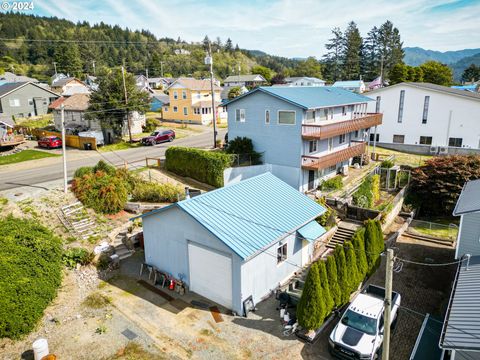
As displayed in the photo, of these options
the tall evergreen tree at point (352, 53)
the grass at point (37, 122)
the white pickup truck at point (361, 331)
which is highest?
the tall evergreen tree at point (352, 53)

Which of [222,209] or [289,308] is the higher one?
[222,209]

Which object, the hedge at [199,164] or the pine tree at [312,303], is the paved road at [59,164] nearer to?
the hedge at [199,164]

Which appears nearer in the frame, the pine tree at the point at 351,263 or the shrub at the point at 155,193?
the pine tree at the point at 351,263

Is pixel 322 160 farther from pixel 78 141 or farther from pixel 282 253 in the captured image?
pixel 78 141

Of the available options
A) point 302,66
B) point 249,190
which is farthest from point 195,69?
point 249,190

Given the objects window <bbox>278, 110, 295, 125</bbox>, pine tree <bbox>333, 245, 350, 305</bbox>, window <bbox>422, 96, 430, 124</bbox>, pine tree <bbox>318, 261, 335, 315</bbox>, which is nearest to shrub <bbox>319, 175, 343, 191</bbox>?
window <bbox>278, 110, 295, 125</bbox>

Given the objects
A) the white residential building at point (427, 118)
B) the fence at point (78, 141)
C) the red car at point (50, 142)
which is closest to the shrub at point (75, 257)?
the fence at point (78, 141)

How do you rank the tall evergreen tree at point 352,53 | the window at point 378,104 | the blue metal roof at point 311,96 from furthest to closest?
the tall evergreen tree at point 352,53 < the window at point 378,104 < the blue metal roof at point 311,96

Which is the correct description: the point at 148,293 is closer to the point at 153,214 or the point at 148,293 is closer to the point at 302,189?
the point at 153,214
